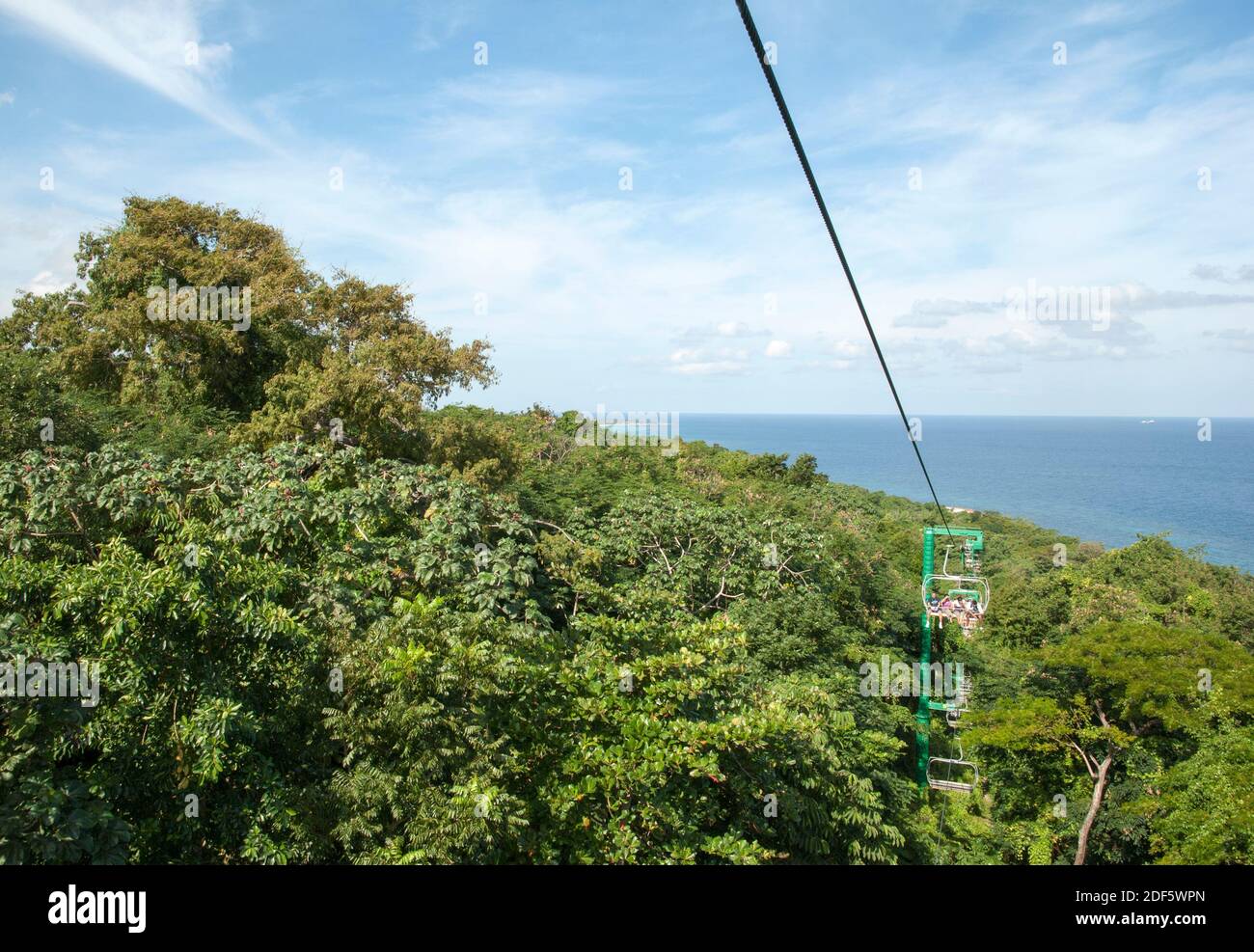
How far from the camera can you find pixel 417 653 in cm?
509

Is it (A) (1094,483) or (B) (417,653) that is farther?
(A) (1094,483)

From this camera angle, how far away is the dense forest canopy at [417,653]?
14.0ft

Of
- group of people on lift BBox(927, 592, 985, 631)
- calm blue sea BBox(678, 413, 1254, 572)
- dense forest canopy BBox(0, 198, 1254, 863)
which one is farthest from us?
calm blue sea BBox(678, 413, 1254, 572)

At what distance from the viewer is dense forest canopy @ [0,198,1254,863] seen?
426 centimetres

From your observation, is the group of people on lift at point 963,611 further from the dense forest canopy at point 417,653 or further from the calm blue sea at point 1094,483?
the calm blue sea at point 1094,483

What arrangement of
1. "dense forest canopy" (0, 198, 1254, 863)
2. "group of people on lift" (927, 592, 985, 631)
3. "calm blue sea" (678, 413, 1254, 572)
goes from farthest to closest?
"calm blue sea" (678, 413, 1254, 572), "group of people on lift" (927, 592, 985, 631), "dense forest canopy" (0, 198, 1254, 863)

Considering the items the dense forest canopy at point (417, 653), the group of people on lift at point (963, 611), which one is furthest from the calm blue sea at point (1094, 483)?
the dense forest canopy at point (417, 653)

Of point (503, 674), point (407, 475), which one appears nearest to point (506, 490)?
point (407, 475)

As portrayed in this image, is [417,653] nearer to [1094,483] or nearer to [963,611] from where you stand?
[963,611]

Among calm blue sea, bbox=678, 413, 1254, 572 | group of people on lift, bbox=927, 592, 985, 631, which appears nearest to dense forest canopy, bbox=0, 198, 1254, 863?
group of people on lift, bbox=927, 592, 985, 631

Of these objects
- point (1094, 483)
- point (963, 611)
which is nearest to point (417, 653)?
point (963, 611)

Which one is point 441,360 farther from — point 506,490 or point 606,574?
point 606,574

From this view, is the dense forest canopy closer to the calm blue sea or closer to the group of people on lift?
the group of people on lift

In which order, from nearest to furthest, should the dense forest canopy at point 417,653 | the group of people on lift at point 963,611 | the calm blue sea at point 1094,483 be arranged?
the dense forest canopy at point 417,653 < the group of people on lift at point 963,611 < the calm blue sea at point 1094,483
